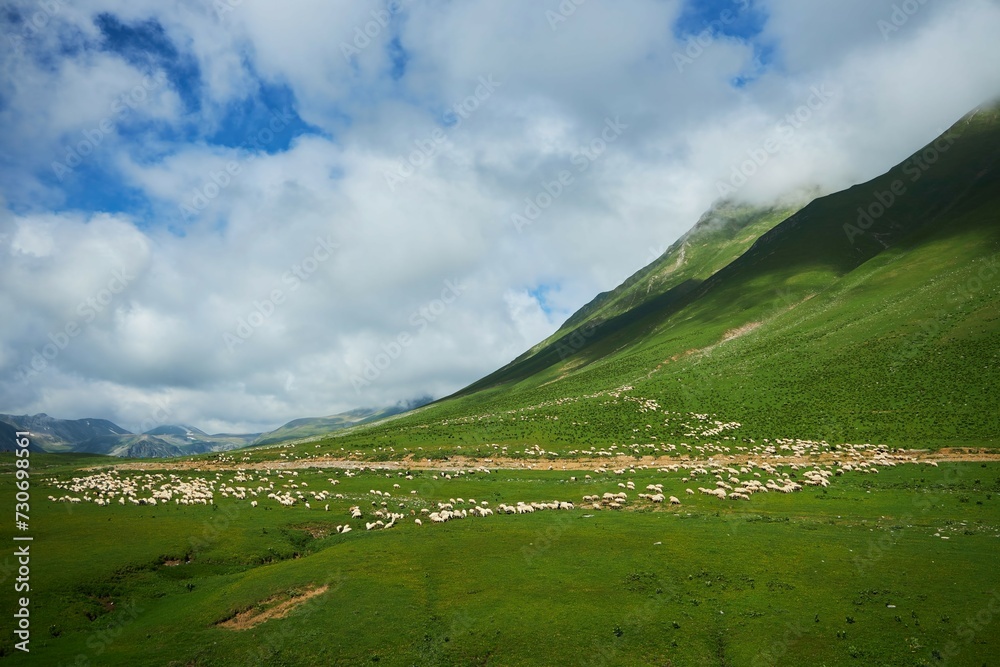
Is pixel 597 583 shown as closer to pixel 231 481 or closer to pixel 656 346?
pixel 231 481

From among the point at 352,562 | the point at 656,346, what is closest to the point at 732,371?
the point at 656,346

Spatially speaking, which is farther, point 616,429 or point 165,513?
point 616,429

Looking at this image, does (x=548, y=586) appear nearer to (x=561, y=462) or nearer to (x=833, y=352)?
(x=561, y=462)

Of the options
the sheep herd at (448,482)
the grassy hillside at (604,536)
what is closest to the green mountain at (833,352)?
the grassy hillside at (604,536)

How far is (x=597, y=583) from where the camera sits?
25.4 metres

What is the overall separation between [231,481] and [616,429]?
57.3m

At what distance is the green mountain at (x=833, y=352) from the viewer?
68562 mm

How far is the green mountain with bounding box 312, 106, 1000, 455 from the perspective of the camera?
68562 mm

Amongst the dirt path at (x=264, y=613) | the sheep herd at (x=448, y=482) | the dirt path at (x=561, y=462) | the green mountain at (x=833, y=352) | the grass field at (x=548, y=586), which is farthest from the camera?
the green mountain at (x=833, y=352)

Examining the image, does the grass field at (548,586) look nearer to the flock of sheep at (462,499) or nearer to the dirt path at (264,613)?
Result: the dirt path at (264,613)

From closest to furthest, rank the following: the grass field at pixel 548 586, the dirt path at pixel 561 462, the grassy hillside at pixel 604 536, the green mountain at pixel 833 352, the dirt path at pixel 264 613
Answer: the grass field at pixel 548 586 → the grassy hillside at pixel 604 536 → the dirt path at pixel 264 613 → the dirt path at pixel 561 462 → the green mountain at pixel 833 352

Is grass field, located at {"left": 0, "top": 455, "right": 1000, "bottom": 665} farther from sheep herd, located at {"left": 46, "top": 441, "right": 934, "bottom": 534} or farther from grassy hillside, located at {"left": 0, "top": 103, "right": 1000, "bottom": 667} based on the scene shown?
sheep herd, located at {"left": 46, "top": 441, "right": 934, "bottom": 534}

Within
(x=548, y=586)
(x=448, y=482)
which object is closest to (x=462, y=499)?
(x=448, y=482)

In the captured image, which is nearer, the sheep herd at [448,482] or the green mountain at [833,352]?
the sheep herd at [448,482]
